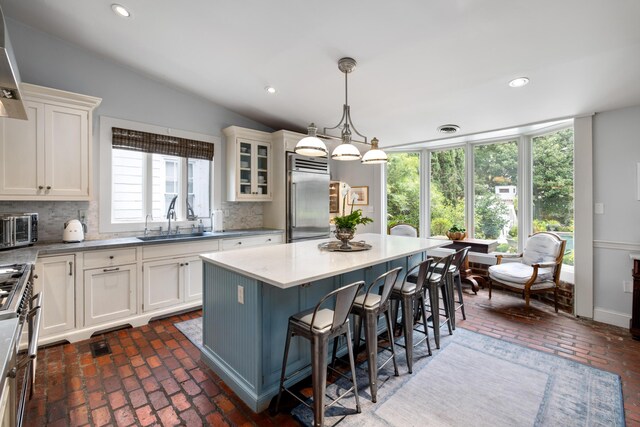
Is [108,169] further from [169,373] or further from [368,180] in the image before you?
[368,180]

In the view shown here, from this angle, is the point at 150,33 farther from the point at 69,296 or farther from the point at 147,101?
the point at 69,296

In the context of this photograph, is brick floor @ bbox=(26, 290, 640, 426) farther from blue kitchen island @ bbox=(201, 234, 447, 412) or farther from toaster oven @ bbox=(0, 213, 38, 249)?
toaster oven @ bbox=(0, 213, 38, 249)

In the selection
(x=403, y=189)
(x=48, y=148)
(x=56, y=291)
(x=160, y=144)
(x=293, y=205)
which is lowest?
(x=56, y=291)

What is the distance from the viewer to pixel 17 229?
2627mm

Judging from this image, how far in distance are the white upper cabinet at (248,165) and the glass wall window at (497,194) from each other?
3.38 meters

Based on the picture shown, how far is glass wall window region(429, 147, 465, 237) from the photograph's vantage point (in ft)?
16.7

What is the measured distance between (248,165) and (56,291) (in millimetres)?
2590

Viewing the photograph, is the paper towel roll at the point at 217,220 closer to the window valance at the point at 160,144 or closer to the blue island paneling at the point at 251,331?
the window valance at the point at 160,144

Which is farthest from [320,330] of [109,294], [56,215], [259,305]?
[56,215]

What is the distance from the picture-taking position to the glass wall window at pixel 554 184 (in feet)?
13.0

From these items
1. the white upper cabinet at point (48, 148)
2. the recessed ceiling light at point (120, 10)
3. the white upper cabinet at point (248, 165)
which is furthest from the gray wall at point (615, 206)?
the white upper cabinet at point (48, 148)

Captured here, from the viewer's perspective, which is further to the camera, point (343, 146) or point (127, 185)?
point (127, 185)

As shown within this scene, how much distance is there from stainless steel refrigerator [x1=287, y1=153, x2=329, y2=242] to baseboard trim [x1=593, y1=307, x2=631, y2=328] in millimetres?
3495

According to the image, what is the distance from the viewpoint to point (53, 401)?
1.99m
